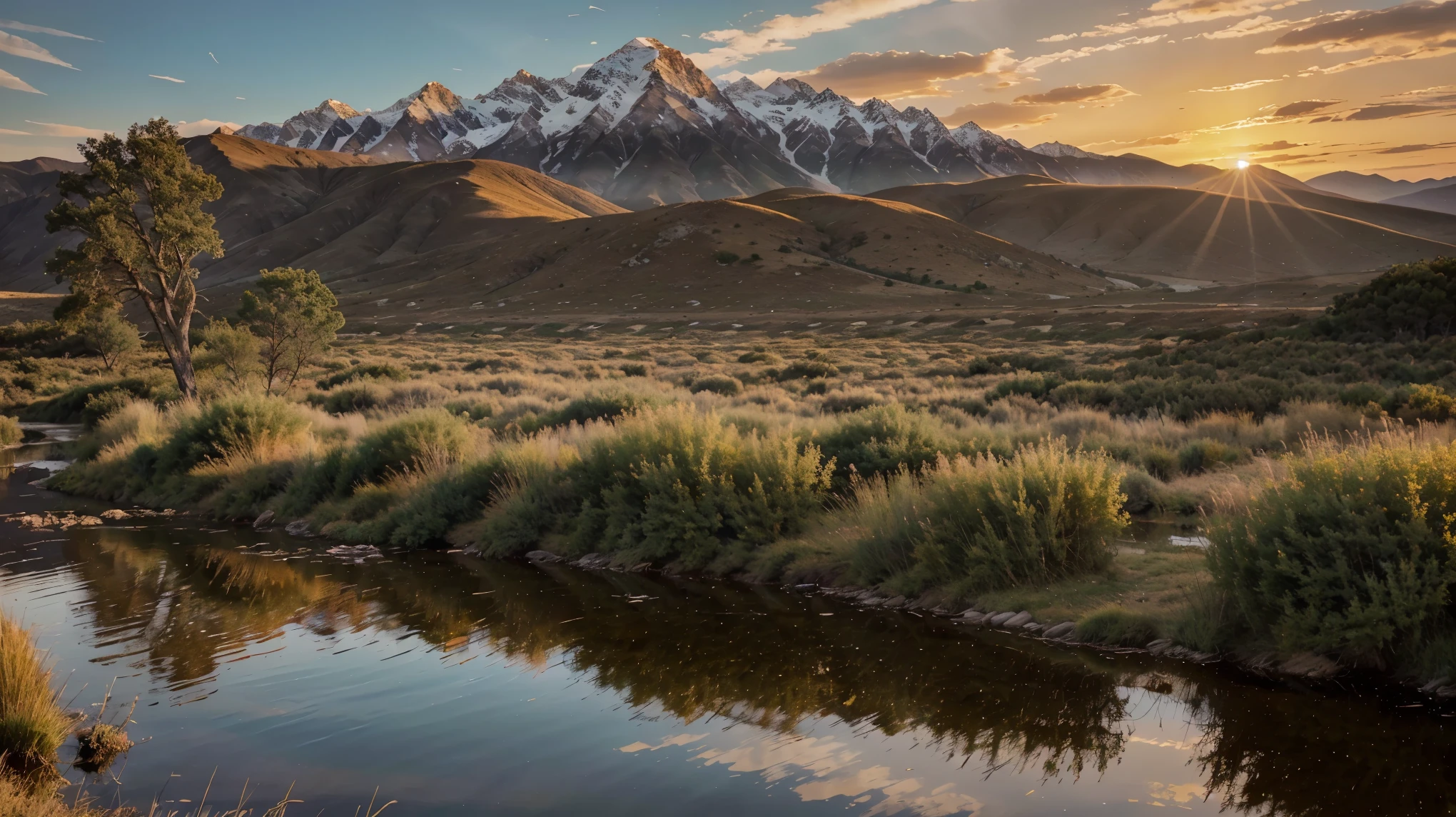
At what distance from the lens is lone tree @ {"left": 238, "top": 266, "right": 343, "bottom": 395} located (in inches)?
1313

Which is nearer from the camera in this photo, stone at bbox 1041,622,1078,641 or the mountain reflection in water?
the mountain reflection in water

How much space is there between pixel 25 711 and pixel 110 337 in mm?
52577

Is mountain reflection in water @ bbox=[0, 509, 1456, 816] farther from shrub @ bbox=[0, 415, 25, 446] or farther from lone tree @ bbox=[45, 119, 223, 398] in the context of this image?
shrub @ bbox=[0, 415, 25, 446]

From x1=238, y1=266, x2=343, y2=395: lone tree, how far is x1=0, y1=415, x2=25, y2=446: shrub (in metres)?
7.59

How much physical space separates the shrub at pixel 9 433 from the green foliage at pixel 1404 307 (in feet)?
150

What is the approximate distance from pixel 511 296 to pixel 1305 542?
116818mm

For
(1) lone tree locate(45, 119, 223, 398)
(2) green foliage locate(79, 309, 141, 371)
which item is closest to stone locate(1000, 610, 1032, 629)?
(1) lone tree locate(45, 119, 223, 398)

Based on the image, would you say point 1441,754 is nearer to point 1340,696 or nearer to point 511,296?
point 1340,696

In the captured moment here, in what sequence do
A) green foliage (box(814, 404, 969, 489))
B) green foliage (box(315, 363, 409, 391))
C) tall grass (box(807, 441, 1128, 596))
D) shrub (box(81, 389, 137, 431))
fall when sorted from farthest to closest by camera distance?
green foliage (box(315, 363, 409, 391)), shrub (box(81, 389, 137, 431)), green foliage (box(814, 404, 969, 489)), tall grass (box(807, 441, 1128, 596))

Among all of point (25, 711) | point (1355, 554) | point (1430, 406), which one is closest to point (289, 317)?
point (25, 711)

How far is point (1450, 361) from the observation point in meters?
24.2

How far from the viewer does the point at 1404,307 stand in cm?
3269

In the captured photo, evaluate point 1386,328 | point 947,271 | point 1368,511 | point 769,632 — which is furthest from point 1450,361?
point 947,271

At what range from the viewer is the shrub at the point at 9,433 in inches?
1167
